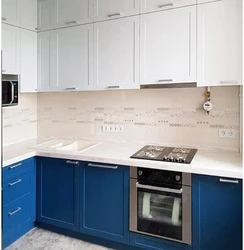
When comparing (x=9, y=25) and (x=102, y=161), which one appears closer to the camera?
(x=102, y=161)

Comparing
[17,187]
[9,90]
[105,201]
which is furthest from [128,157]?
[9,90]

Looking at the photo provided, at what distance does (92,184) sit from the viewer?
2373 millimetres

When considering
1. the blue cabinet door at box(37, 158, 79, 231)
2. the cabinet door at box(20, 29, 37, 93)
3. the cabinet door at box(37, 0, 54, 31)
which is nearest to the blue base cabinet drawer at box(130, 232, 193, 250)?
the blue cabinet door at box(37, 158, 79, 231)

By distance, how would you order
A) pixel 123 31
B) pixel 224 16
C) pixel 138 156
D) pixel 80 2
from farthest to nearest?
pixel 80 2, pixel 123 31, pixel 138 156, pixel 224 16

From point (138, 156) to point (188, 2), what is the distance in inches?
54.0

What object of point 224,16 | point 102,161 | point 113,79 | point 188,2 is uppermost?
point 188,2

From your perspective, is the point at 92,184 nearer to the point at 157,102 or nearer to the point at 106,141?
the point at 106,141

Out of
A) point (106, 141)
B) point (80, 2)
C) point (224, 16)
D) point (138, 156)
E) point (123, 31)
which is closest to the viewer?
point (224, 16)

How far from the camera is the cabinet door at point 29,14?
106 inches

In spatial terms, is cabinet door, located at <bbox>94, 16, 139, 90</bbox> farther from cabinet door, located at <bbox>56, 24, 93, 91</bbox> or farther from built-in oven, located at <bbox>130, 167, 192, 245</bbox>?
built-in oven, located at <bbox>130, 167, 192, 245</bbox>

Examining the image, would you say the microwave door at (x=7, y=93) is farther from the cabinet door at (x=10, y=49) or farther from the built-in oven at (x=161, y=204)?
the built-in oven at (x=161, y=204)

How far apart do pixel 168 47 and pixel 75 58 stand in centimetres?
99

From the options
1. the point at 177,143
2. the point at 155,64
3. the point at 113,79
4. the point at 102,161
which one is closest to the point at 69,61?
the point at 113,79

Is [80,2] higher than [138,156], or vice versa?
[80,2]
